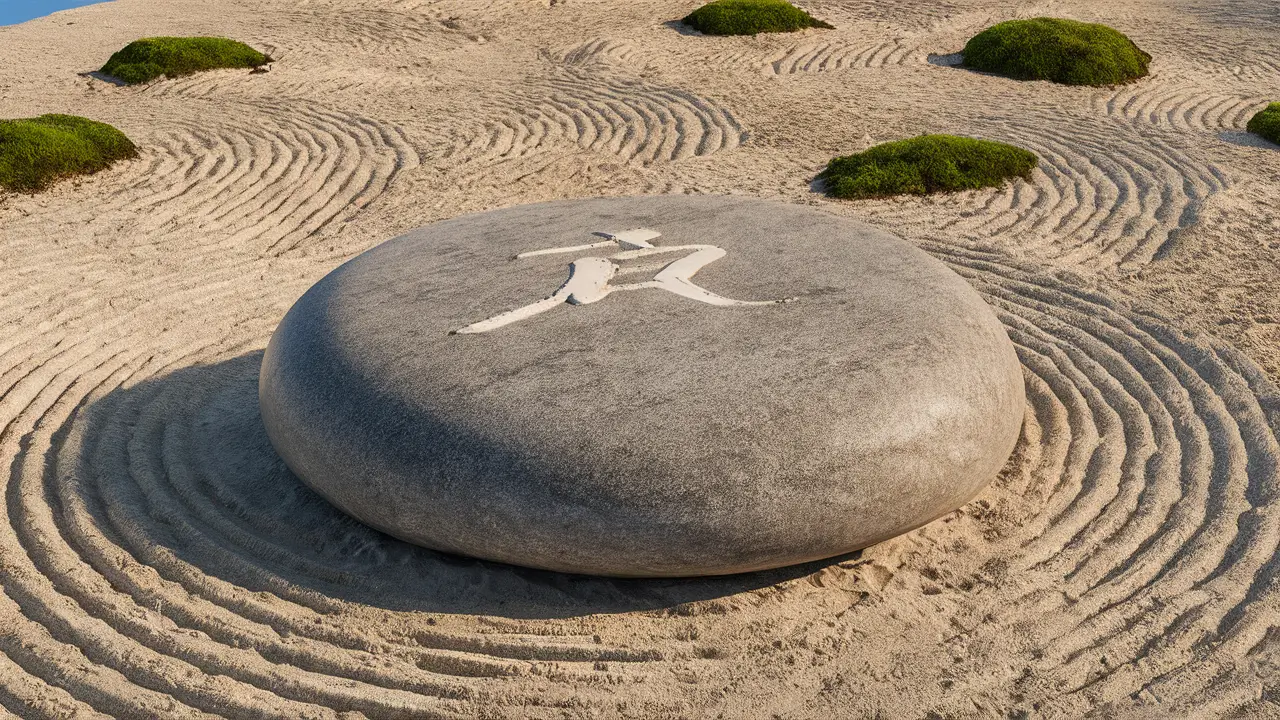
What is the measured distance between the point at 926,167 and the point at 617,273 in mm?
5620

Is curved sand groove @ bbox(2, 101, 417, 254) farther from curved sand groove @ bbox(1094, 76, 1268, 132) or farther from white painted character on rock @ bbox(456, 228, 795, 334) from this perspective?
curved sand groove @ bbox(1094, 76, 1268, 132)

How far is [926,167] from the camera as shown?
1020 cm

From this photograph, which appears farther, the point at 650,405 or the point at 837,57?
the point at 837,57

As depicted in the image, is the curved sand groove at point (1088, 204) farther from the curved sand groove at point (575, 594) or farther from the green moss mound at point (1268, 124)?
the curved sand groove at point (575, 594)

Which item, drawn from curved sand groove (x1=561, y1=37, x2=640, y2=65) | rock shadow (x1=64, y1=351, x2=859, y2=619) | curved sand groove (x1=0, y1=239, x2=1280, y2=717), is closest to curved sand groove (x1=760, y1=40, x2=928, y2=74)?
curved sand groove (x1=561, y1=37, x2=640, y2=65)

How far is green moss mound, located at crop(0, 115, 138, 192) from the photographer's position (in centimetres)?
1034

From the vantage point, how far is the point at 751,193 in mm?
10133

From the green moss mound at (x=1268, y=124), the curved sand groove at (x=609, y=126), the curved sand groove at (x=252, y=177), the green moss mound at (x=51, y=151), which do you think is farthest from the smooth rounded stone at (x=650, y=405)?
the green moss mound at (x=1268, y=124)

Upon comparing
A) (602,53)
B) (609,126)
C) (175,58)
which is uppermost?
(175,58)

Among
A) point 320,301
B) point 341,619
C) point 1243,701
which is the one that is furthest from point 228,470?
point 1243,701

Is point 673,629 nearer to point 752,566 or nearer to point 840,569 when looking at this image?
point 752,566

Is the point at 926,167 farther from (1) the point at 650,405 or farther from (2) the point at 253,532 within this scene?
(2) the point at 253,532

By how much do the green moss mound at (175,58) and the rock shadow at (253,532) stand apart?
32.4 ft

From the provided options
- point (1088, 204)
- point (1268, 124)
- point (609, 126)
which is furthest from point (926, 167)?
point (1268, 124)
